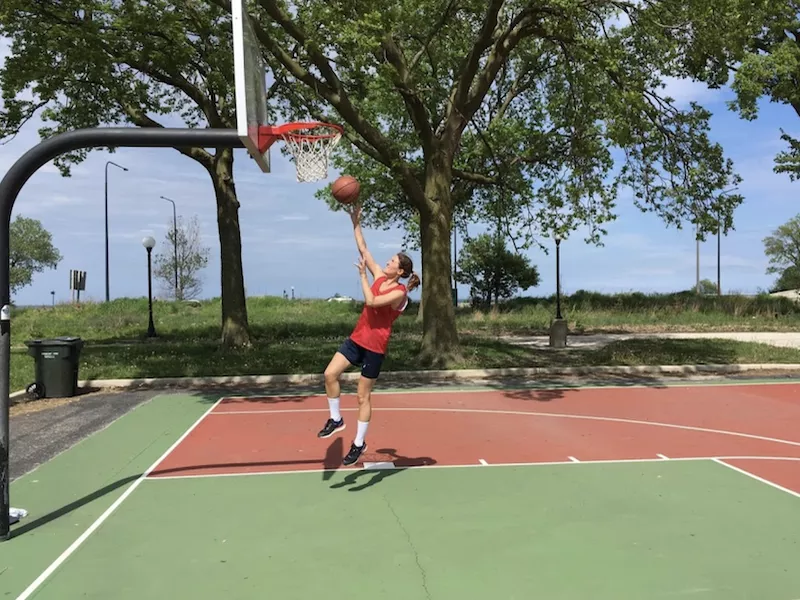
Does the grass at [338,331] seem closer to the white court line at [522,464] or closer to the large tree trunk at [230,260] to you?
the large tree trunk at [230,260]

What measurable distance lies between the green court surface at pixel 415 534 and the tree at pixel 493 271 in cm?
3062

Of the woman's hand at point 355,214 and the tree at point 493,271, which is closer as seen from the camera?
the woman's hand at point 355,214

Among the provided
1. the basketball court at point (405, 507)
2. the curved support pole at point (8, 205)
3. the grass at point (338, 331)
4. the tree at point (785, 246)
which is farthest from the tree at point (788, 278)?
the curved support pole at point (8, 205)

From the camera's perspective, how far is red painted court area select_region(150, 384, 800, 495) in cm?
758

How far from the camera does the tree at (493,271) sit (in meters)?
37.7

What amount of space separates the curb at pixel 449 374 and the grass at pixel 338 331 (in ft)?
1.60

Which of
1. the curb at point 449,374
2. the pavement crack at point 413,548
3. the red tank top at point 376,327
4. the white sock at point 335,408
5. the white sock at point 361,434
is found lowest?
the pavement crack at point 413,548

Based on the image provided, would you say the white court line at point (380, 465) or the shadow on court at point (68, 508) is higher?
the white court line at point (380, 465)

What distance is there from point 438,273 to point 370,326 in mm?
9169

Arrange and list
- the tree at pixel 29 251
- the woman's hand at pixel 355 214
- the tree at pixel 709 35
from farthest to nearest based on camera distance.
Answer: the tree at pixel 29 251 → the tree at pixel 709 35 → the woman's hand at pixel 355 214

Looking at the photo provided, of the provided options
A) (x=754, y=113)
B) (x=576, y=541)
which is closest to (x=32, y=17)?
(x=576, y=541)

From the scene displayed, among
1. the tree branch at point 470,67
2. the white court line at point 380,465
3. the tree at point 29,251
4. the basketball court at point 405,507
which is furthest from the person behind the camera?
the tree at point 29,251

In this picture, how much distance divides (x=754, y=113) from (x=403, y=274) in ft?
77.7

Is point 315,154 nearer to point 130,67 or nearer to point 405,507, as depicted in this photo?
point 405,507
